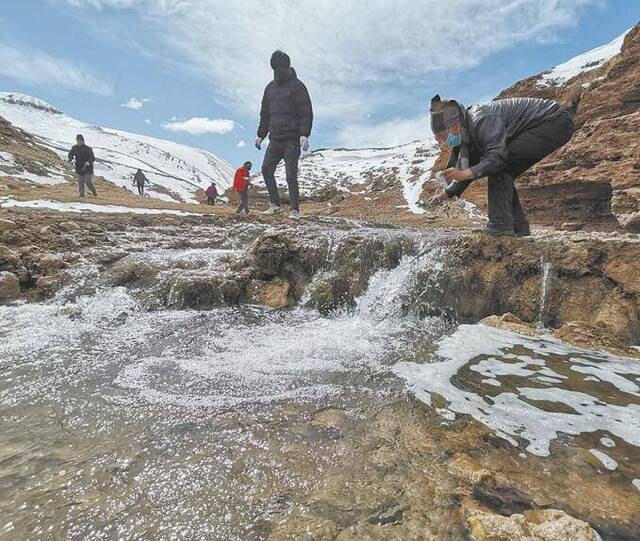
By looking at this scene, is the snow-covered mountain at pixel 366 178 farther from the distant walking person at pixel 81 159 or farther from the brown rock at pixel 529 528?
the brown rock at pixel 529 528

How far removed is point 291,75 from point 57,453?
8.25m

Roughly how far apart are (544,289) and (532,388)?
2302 mm

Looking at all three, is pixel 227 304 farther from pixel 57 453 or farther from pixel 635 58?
pixel 635 58

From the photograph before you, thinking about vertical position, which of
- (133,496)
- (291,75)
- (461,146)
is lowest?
(133,496)

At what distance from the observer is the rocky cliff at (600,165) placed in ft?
27.7

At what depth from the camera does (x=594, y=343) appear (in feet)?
12.2

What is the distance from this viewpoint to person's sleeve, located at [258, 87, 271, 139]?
27.5 ft

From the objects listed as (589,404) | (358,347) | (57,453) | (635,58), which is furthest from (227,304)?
(635,58)

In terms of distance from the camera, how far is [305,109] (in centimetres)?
814

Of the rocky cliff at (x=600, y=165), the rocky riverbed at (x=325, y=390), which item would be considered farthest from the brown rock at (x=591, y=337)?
the rocky cliff at (x=600, y=165)

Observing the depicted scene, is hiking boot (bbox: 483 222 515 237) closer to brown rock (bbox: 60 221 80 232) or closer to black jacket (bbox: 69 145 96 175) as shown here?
brown rock (bbox: 60 221 80 232)

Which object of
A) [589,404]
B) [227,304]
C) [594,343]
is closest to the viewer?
[589,404]

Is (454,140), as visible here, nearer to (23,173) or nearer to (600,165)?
(600,165)

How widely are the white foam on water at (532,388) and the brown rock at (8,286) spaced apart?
213 inches
